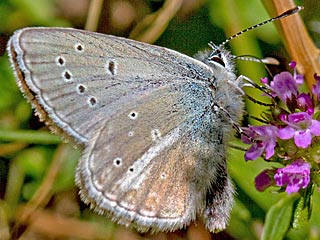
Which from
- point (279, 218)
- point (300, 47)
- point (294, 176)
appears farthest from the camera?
point (300, 47)

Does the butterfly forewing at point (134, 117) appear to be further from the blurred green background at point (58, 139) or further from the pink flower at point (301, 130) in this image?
the blurred green background at point (58, 139)

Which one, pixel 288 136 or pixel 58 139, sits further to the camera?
pixel 58 139

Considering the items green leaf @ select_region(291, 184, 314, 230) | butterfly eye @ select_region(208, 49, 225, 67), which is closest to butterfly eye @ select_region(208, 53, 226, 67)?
butterfly eye @ select_region(208, 49, 225, 67)

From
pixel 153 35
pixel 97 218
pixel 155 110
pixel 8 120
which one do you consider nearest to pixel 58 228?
pixel 97 218

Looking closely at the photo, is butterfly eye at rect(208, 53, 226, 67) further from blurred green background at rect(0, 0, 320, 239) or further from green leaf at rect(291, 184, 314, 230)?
blurred green background at rect(0, 0, 320, 239)

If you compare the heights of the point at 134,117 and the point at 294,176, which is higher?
the point at 134,117

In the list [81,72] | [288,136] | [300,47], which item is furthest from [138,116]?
[300,47]

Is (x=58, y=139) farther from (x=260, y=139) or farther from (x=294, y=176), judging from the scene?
(x=294, y=176)
